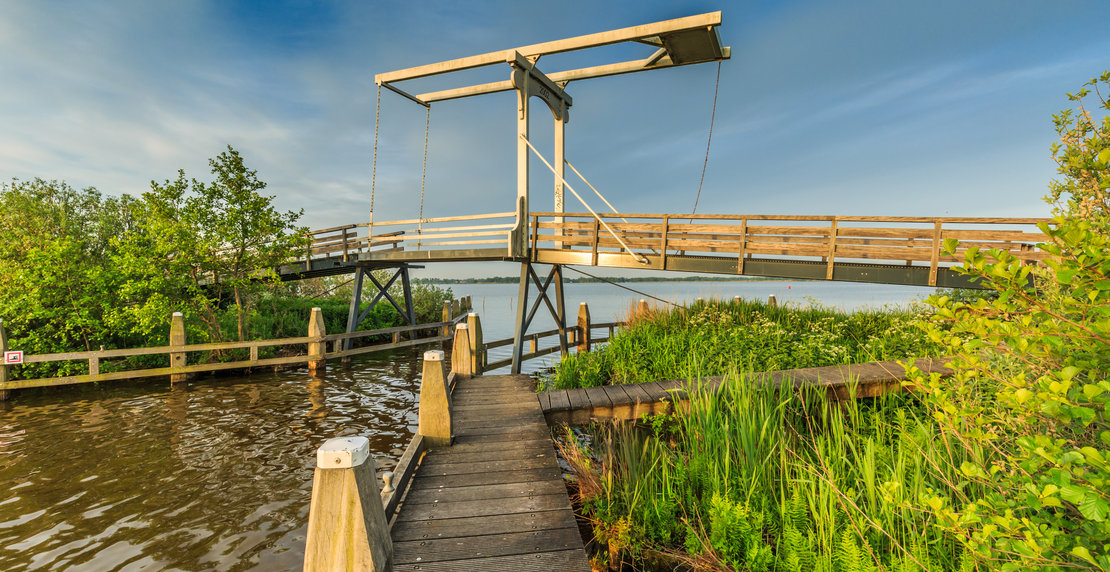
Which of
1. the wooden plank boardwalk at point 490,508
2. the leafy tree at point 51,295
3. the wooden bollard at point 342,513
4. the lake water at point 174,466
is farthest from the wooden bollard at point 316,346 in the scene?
the wooden bollard at point 342,513

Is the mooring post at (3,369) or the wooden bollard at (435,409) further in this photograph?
the mooring post at (3,369)

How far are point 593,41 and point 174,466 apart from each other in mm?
11611

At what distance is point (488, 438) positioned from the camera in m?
5.36

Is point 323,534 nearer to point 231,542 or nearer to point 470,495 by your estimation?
point 470,495

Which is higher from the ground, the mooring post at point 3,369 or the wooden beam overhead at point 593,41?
the wooden beam overhead at point 593,41

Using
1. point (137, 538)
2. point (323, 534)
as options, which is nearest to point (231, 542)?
point (137, 538)

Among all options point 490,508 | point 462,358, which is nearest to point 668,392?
point 490,508

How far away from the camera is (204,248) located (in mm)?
12930

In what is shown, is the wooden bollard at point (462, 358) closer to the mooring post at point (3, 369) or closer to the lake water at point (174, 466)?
the lake water at point (174, 466)

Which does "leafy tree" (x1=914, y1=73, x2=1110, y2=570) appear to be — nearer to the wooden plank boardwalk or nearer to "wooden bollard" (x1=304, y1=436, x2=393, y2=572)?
the wooden plank boardwalk

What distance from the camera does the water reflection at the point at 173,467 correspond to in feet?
15.5

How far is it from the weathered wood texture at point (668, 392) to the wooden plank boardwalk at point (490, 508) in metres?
0.53

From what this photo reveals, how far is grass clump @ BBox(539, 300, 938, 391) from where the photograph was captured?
729cm

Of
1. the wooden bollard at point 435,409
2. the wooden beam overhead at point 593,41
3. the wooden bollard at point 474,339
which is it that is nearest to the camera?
the wooden bollard at point 435,409
